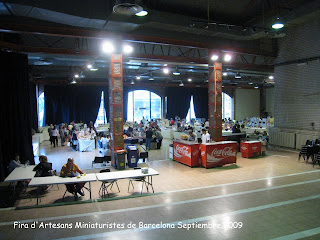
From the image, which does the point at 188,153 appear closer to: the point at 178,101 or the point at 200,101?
the point at 178,101

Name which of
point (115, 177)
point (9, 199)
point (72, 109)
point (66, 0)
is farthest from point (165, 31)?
point (72, 109)

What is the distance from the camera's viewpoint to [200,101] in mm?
28594

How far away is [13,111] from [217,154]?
754 cm

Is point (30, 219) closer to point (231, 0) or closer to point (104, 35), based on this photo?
point (104, 35)

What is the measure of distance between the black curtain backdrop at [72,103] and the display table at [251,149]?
51.6 ft

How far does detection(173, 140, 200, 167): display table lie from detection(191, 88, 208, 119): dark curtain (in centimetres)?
1805

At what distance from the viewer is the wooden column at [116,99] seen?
979 cm

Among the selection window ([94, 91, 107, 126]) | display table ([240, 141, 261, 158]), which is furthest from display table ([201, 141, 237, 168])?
window ([94, 91, 107, 126])

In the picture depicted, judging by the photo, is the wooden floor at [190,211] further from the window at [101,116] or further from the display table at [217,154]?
the window at [101,116]

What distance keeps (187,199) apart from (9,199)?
462 cm

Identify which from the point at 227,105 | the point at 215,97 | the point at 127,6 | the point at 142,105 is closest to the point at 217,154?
the point at 215,97

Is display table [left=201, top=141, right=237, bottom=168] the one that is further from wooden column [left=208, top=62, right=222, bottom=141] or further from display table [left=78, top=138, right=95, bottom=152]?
display table [left=78, top=138, right=95, bottom=152]

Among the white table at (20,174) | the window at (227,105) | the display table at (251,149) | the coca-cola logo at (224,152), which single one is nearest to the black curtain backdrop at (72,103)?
the window at (227,105)

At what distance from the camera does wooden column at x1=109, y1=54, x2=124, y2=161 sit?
32.1 feet
